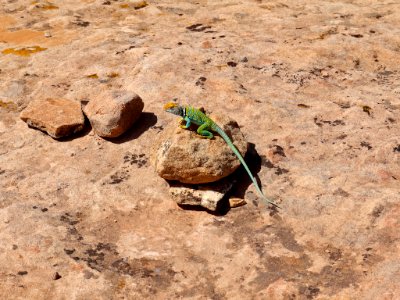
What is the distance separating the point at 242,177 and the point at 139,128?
1841mm

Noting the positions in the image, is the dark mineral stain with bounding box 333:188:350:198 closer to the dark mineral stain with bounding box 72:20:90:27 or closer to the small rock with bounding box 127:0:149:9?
the dark mineral stain with bounding box 72:20:90:27

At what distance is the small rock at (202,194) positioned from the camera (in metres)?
5.44

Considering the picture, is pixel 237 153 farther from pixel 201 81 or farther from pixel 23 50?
pixel 23 50

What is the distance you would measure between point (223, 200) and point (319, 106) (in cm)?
239

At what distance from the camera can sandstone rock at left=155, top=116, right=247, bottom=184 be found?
5477mm

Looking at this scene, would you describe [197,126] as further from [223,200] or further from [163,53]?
[163,53]

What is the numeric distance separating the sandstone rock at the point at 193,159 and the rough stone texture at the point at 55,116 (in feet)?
5.87

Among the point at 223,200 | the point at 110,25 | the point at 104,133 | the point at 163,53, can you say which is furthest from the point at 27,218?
the point at 110,25

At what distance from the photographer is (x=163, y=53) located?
27.1 feet

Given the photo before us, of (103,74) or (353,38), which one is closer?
(103,74)

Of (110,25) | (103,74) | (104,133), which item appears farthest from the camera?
(110,25)

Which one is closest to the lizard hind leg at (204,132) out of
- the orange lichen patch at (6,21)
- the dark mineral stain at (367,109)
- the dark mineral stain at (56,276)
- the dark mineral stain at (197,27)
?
the dark mineral stain at (56,276)

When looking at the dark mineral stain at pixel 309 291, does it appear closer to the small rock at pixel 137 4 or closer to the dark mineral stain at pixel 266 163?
the dark mineral stain at pixel 266 163

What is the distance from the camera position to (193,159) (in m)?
5.46
